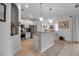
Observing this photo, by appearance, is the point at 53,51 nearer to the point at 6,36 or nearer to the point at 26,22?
the point at 6,36

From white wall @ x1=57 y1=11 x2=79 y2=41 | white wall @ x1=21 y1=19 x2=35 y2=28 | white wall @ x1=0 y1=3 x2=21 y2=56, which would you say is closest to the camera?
white wall @ x1=0 y1=3 x2=21 y2=56

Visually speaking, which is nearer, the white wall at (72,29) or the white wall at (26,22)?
the white wall at (72,29)

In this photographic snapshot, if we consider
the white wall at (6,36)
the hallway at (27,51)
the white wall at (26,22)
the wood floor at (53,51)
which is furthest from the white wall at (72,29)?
the white wall at (6,36)

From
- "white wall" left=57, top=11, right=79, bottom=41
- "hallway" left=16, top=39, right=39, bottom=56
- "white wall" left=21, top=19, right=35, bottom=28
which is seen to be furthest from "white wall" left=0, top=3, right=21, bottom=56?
"white wall" left=21, top=19, right=35, bottom=28

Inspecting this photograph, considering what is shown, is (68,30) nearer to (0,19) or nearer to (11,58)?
(0,19)

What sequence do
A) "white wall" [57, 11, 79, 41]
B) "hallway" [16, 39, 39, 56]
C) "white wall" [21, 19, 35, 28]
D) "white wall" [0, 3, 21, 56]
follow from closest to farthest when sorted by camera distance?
"white wall" [0, 3, 21, 56], "hallway" [16, 39, 39, 56], "white wall" [57, 11, 79, 41], "white wall" [21, 19, 35, 28]

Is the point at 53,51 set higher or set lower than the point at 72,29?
lower

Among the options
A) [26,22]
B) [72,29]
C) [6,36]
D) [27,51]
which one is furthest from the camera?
A: [26,22]

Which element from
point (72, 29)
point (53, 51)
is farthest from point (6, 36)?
point (72, 29)

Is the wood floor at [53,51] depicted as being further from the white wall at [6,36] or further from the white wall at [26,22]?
the white wall at [26,22]

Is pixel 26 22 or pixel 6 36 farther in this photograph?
pixel 26 22

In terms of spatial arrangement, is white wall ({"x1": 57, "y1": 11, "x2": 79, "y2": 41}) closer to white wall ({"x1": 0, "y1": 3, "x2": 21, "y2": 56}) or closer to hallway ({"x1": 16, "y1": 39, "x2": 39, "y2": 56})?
hallway ({"x1": 16, "y1": 39, "x2": 39, "y2": 56})

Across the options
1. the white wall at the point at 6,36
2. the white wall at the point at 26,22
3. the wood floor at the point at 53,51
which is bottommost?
the wood floor at the point at 53,51

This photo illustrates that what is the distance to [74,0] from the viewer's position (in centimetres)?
125
